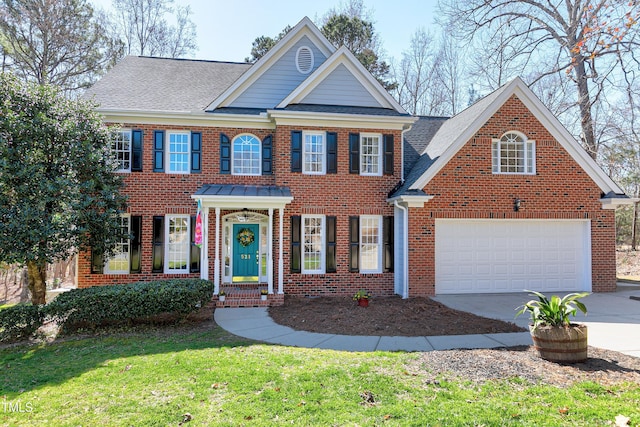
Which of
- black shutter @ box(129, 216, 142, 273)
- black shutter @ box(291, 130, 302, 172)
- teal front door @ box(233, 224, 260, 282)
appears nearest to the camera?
black shutter @ box(129, 216, 142, 273)

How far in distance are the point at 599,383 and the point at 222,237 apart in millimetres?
9727

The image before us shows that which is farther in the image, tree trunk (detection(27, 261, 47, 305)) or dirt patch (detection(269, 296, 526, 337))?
tree trunk (detection(27, 261, 47, 305))

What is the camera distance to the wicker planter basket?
17.6ft

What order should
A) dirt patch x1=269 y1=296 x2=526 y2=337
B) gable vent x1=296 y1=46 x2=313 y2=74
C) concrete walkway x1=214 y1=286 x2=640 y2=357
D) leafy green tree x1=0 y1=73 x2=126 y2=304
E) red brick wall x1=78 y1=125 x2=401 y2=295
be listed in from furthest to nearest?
gable vent x1=296 y1=46 x2=313 y2=74, red brick wall x1=78 y1=125 x2=401 y2=295, leafy green tree x1=0 y1=73 x2=126 y2=304, dirt patch x1=269 y1=296 x2=526 y2=337, concrete walkway x1=214 y1=286 x2=640 y2=357

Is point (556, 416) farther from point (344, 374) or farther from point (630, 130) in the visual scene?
point (630, 130)

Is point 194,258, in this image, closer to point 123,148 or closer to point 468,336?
point 123,148

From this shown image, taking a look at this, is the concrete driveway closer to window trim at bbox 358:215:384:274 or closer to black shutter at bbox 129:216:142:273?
window trim at bbox 358:215:384:274

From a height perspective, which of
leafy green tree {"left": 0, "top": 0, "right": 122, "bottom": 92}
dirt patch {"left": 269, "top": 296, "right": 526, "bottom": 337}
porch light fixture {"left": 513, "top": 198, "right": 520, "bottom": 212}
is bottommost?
dirt patch {"left": 269, "top": 296, "right": 526, "bottom": 337}

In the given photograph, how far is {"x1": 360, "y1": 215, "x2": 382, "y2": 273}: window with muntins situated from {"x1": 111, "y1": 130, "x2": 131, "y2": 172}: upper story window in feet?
24.7

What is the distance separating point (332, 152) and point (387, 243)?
134 inches

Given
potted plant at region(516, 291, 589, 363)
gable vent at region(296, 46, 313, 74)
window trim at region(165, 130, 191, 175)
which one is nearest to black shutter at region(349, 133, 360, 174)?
gable vent at region(296, 46, 313, 74)

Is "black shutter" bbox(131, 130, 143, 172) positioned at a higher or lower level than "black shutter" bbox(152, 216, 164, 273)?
higher

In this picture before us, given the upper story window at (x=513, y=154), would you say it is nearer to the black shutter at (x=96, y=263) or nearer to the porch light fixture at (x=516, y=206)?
the porch light fixture at (x=516, y=206)

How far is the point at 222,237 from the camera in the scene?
461 inches
